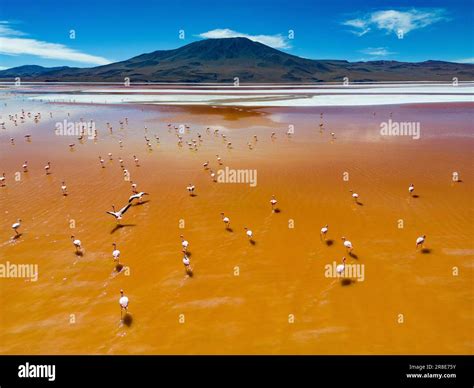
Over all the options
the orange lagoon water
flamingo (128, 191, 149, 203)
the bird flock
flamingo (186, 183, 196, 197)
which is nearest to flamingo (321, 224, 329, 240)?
the bird flock

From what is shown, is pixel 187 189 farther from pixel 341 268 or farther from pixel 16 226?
pixel 341 268

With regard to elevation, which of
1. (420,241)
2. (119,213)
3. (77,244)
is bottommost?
(77,244)

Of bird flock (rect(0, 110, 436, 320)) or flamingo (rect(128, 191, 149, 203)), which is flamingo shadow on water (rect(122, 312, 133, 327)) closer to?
bird flock (rect(0, 110, 436, 320))

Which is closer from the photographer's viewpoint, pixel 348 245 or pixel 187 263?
pixel 187 263

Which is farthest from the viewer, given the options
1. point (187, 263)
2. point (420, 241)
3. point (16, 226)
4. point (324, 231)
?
point (16, 226)

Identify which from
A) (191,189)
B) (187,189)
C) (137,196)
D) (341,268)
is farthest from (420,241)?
(137,196)

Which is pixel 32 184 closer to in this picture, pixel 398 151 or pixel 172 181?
pixel 172 181

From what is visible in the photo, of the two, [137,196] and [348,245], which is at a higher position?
[137,196]
